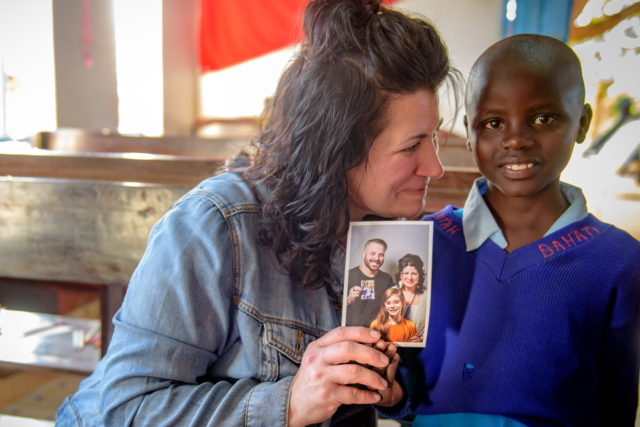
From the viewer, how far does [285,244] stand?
0.94m

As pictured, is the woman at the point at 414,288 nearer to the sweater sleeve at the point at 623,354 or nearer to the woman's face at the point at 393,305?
the woman's face at the point at 393,305

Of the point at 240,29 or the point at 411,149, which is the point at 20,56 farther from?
the point at 240,29

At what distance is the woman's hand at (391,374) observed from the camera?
73 cm

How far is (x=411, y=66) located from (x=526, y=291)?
1.46 ft

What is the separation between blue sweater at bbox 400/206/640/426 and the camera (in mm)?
763

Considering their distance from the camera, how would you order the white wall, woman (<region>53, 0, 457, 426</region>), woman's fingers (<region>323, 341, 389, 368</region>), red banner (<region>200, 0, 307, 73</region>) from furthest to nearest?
red banner (<region>200, 0, 307, 73</region>) < the white wall < woman (<region>53, 0, 457, 426</region>) < woman's fingers (<region>323, 341, 389, 368</region>)

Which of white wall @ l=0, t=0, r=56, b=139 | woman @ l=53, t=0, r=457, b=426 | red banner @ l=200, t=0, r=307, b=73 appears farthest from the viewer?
red banner @ l=200, t=0, r=307, b=73

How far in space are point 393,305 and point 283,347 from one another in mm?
279

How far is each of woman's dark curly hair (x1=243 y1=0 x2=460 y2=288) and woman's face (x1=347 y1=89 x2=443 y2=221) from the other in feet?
0.06

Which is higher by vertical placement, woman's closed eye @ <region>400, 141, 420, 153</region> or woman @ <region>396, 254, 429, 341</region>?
woman's closed eye @ <region>400, 141, 420, 153</region>

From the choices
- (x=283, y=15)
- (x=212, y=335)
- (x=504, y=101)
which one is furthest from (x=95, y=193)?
(x=283, y=15)

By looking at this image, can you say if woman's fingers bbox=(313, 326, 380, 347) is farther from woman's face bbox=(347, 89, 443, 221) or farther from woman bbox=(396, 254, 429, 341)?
woman's face bbox=(347, 89, 443, 221)

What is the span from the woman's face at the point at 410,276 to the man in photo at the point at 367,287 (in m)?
0.02

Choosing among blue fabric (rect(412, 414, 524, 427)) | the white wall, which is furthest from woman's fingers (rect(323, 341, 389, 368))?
the white wall
